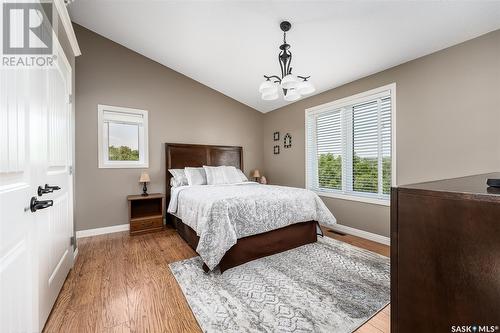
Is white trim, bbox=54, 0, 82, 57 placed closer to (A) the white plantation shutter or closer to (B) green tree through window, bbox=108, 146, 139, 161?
(B) green tree through window, bbox=108, 146, 139, 161

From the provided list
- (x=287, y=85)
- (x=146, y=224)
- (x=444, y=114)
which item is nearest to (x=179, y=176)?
(x=146, y=224)

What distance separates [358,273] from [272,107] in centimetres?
379

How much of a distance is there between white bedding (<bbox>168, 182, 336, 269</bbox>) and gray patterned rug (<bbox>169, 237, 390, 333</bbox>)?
0.30 metres

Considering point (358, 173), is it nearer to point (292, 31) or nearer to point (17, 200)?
point (292, 31)

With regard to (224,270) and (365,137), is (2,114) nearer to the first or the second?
(224,270)

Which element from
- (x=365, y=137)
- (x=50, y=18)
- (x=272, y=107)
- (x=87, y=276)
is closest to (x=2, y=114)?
(x=50, y=18)

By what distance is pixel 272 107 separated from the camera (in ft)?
16.4

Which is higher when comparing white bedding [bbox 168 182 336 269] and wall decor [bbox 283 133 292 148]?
wall decor [bbox 283 133 292 148]

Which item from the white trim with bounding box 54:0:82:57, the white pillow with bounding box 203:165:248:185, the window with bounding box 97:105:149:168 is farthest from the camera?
the white pillow with bounding box 203:165:248:185

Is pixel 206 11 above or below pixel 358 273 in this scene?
above

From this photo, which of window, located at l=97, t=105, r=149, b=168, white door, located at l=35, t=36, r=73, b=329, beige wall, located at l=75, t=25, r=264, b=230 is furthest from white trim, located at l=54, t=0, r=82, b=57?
window, located at l=97, t=105, r=149, b=168

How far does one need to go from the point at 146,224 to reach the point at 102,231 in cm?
72

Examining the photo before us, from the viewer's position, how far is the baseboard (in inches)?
119

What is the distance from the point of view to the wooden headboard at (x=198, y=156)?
409cm
